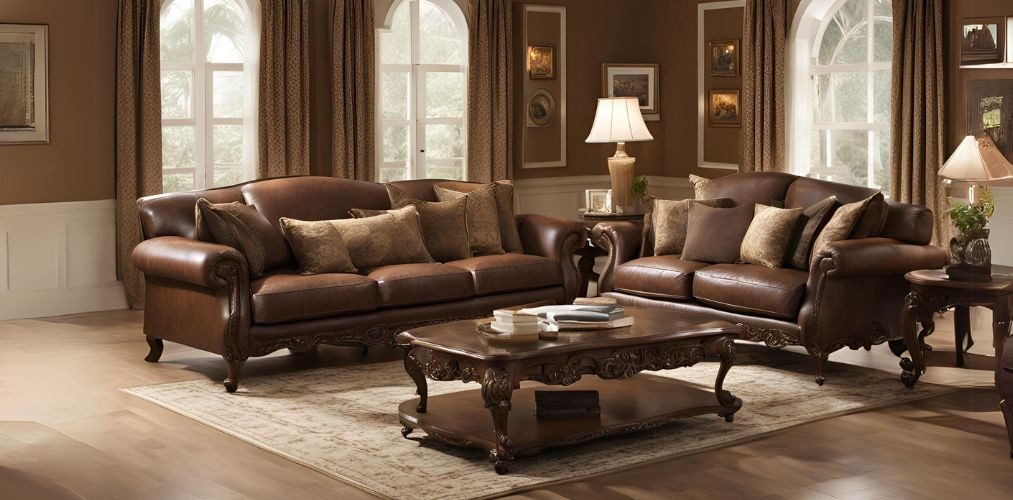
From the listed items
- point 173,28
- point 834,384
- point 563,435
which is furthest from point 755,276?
point 173,28

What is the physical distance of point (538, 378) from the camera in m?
4.90

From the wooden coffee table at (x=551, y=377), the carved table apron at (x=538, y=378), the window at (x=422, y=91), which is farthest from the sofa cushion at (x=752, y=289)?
the window at (x=422, y=91)

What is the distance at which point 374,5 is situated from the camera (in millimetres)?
9711

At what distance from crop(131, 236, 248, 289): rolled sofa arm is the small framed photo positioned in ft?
10.4

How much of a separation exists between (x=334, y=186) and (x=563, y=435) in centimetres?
300

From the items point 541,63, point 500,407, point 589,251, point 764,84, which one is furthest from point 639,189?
point 500,407

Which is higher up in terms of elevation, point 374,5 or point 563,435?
point 374,5

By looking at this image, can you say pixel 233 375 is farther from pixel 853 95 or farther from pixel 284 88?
pixel 853 95

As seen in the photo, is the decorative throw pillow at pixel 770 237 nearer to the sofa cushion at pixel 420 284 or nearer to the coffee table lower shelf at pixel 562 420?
the coffee table lower shelf at pixel 562 420

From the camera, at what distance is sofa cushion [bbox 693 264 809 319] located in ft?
20.9

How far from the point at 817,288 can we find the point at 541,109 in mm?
4862

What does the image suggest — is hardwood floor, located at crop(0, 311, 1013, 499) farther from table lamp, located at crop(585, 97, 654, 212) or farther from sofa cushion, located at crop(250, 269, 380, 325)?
table lamp, located at crop(585, 97, 654, 212)

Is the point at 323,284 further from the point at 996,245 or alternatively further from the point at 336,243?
the point at 996,245

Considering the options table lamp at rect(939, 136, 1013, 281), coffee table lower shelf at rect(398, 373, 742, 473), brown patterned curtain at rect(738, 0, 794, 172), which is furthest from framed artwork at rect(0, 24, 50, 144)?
table lamp at rect(939, 136, 1013, 281)
